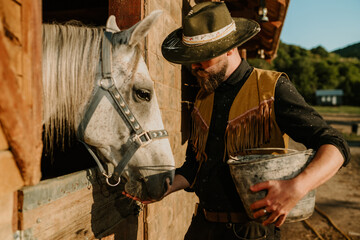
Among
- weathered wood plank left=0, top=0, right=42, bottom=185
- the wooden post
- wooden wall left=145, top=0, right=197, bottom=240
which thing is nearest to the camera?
weathered wood plank left=0, top=0, right=42, bottom=185

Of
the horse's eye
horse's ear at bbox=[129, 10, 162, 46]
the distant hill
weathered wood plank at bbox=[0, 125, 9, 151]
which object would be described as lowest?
weathered wood plank at bbox=[0, 125, 9, 151]

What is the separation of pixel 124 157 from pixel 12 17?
0.96m

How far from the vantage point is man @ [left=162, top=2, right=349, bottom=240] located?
1443 mm

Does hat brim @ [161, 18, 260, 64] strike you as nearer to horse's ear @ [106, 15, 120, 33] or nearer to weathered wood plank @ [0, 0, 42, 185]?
horse's ear @ [106, 15, 120, 33]

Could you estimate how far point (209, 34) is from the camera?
1.62 metres

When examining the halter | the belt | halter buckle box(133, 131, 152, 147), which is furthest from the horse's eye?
the belt

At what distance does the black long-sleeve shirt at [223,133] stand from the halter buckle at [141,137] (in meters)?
0.42

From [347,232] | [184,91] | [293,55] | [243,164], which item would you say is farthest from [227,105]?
[293,55]

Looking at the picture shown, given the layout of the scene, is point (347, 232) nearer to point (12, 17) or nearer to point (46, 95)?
point (46, 95)

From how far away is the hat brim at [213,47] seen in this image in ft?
5.19

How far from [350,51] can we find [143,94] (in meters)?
134

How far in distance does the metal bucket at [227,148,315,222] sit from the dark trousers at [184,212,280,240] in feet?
0.90

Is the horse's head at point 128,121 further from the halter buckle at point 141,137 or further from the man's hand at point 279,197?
the man's hand at point 279,197

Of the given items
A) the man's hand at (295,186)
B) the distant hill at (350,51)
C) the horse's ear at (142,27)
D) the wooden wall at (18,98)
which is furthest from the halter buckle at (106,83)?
the distant hill at (350,51)
